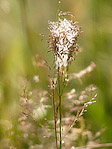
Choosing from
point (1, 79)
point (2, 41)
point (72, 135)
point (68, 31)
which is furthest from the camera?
point (2, 41)

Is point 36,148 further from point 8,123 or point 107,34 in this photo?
point 107,34

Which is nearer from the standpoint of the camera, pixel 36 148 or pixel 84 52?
pixel 36 148

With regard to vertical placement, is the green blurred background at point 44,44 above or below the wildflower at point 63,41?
above

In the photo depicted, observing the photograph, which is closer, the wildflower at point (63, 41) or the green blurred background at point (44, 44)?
the wildflower at point (63, 41)

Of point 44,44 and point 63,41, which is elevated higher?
point 44,44

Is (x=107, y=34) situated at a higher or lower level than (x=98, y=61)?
higher

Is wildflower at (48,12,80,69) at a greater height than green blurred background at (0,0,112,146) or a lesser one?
lesser

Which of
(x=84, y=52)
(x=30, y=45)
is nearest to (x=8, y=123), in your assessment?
(x=30, y=45)

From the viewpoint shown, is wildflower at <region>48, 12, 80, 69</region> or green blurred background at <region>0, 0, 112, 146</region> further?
green blurred background at <region>0, 0, 112, 146</region>
